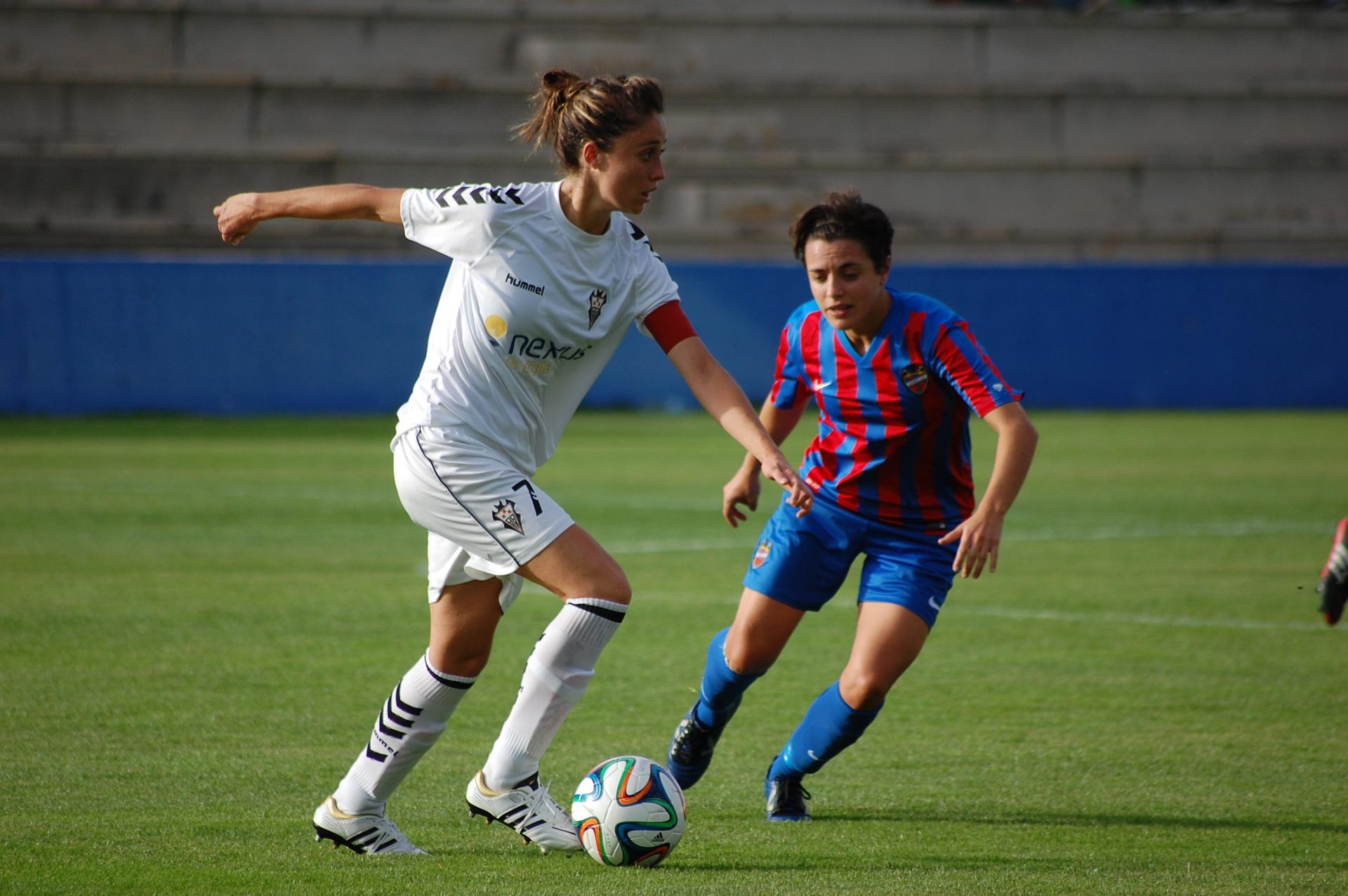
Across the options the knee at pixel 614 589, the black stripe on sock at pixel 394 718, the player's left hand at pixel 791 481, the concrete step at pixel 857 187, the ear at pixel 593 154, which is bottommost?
the concrete step at pixel 857 187

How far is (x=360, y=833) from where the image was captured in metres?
4.25

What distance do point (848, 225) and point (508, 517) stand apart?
4.55 ft

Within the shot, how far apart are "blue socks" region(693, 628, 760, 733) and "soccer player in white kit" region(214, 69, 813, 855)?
770 millimetres

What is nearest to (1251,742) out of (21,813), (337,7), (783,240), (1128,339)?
(21,813)

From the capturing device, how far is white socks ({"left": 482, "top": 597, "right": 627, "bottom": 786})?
4.12 meters

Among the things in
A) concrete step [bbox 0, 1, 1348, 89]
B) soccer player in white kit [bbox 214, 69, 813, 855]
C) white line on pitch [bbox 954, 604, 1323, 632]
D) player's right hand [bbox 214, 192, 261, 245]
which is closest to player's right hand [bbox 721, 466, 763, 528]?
soccer player in white kit [bbox 214, 69, 813, 855]

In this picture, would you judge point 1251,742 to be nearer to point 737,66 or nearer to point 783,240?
point 783,240

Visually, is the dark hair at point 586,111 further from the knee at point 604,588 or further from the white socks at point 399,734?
the white socks at point 399,734

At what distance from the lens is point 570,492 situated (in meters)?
13.2

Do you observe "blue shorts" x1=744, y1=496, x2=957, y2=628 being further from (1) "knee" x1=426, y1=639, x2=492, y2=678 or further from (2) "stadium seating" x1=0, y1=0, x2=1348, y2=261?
(2) "stadium seating" x1=0, y1=0, x2=1348, y2=261

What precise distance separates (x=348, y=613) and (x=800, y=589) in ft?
12.3

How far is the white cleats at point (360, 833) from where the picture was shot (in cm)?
425

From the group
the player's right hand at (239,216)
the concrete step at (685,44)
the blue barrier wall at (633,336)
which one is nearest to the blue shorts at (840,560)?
the player's right hand at (239,216)

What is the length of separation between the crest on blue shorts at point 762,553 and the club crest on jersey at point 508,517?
118 centimetres
